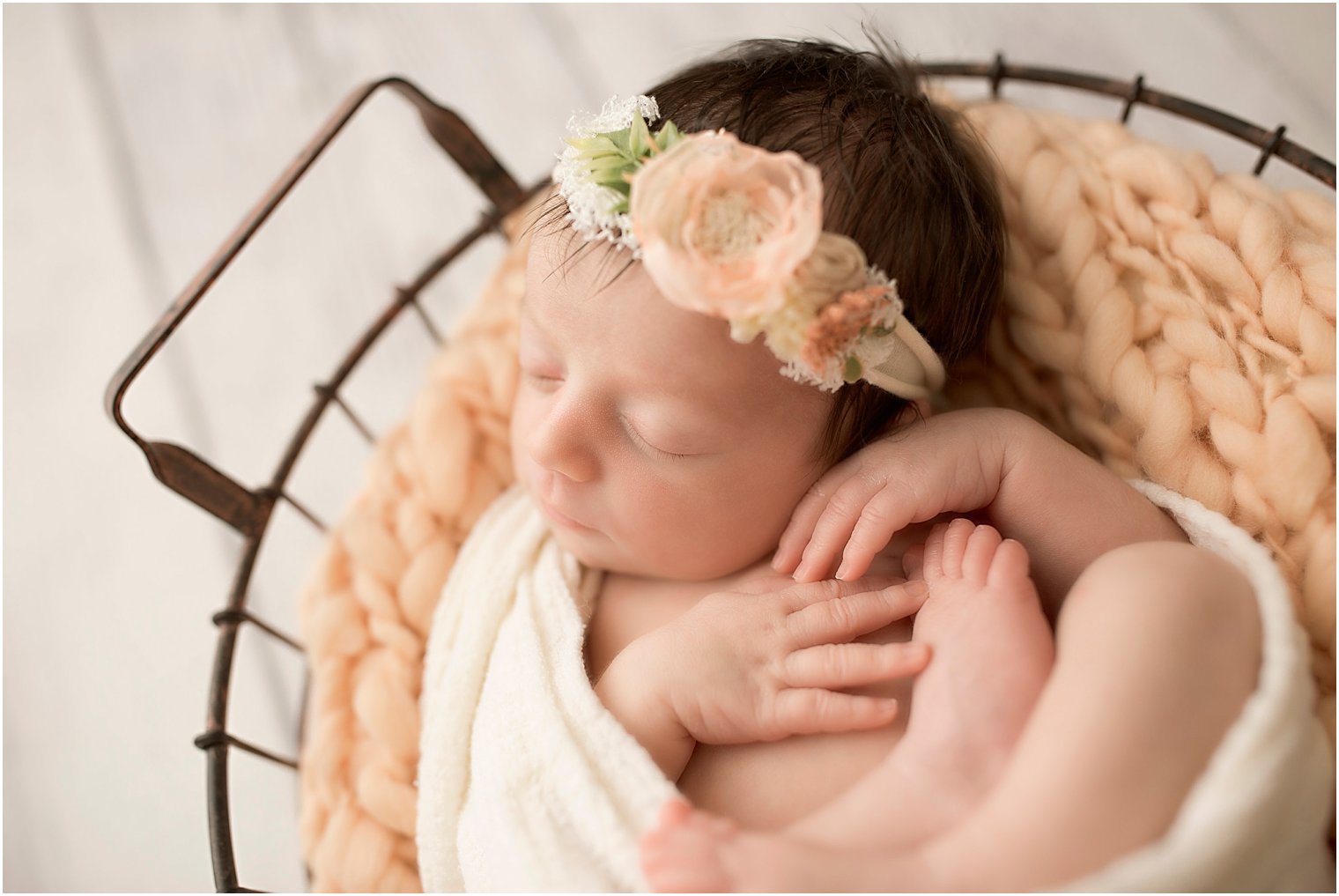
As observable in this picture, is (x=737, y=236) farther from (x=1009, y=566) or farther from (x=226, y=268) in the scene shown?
(x=226, y=268)

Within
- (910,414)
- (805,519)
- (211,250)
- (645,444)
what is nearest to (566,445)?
(645,444)

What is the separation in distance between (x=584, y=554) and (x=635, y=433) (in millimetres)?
187

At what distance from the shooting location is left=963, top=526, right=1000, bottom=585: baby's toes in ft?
3.18

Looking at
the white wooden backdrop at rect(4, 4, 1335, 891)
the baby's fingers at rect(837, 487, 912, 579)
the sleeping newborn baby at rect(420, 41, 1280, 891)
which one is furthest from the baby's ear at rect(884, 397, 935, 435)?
the white wooden backdrop at rect(4, 4, 1335, 891)

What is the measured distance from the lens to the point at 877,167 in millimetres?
1000

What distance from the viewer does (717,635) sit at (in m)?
0.99

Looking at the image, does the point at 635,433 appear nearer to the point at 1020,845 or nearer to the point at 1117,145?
the point at 1020,845

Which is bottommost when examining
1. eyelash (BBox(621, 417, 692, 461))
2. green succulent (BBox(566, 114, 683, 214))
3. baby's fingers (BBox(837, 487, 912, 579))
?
baby's fingers (BBox(837, 487, 912, 579))

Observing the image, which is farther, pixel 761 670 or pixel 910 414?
pixel 910 414

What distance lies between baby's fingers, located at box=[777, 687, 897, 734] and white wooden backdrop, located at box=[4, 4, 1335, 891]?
36.5 inches

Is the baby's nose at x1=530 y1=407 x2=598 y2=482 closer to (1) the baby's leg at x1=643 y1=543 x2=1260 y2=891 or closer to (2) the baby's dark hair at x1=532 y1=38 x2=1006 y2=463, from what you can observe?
(2) the baby's dark hair at x1=532 y1=38 x2=1006 y2=463

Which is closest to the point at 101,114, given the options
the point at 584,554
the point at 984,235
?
the point at 584,554

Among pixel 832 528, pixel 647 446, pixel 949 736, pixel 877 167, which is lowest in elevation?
pixel 949 736

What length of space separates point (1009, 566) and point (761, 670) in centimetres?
23
